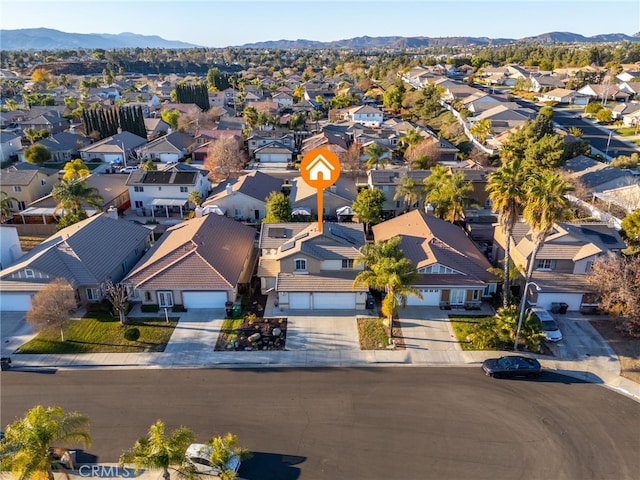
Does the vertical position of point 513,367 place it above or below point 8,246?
below

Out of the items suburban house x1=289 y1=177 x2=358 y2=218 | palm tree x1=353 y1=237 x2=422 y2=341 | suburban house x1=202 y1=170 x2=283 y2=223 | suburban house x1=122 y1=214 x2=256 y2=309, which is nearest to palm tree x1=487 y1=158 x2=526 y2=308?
palm tree x1=353 y1=237 x2=422 y2=341

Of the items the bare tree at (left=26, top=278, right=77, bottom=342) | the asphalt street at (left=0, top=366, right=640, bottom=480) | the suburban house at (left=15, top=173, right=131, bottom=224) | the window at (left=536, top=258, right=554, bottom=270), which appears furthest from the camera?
the suburban house at (left=15, top=173, right=131, bottom=224)

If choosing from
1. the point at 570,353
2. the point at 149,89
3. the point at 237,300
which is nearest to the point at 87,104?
the point at 149,89

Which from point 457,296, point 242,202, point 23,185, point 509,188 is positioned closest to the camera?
point 509,188

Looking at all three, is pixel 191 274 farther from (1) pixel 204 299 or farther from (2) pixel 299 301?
(2) pixel 299 301

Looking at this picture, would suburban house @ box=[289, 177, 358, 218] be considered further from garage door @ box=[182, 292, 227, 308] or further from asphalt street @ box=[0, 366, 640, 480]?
asphalt street @ box=[0, 366, 640, 480]

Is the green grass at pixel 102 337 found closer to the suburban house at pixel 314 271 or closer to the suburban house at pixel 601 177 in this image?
the suburban house at pixel 314 271

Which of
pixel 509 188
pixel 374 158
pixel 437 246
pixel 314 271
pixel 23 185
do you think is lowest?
pixel 314 271

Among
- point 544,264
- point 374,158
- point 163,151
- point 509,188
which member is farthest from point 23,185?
point 544,264
